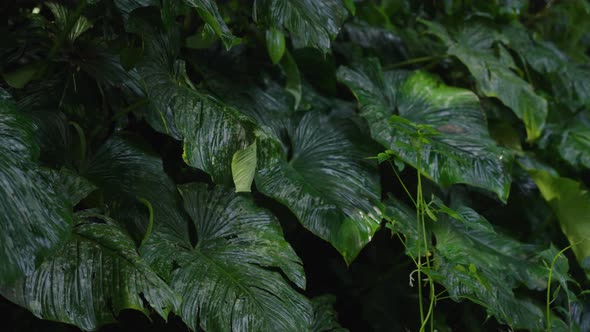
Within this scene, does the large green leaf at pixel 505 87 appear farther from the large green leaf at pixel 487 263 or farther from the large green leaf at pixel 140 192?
the large green leaf at pixel 140 192

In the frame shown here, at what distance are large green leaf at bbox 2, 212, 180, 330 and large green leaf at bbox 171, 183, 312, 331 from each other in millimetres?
100

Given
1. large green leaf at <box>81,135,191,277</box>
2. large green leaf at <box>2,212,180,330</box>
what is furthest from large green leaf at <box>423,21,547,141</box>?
large green leaf at <box>2,212,180,330</box>

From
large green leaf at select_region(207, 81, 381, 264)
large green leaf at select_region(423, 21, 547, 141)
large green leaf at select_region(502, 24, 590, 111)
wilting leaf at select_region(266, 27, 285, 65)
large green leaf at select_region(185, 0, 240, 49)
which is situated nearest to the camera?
large green leaf at select_region(185, 0, 240, 49)

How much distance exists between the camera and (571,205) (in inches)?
65.6

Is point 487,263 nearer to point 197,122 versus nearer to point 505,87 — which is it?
point 505,87

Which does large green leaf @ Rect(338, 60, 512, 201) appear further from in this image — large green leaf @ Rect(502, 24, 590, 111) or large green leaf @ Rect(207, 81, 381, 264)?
large green leaf @ Rect(502, 24, 590, 111)

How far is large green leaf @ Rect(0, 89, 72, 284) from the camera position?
0.81 metres

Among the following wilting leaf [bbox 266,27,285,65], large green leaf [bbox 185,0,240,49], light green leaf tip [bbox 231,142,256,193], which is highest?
large green leaf [bbox 185,0,240,49]

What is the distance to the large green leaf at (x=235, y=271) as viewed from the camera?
1073 millimetres

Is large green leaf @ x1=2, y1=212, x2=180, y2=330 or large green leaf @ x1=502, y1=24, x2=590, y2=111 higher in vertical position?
large green leaf @ x1=2, y1=212, x2=180, y2=330

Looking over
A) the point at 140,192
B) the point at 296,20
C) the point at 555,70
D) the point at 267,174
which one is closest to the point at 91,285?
the point at 140,192

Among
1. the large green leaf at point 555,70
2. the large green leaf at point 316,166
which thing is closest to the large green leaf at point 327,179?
the large green leaf at point 316,166

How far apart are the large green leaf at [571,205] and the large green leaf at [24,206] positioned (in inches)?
51.9

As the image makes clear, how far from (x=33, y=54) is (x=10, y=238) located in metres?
0.80
